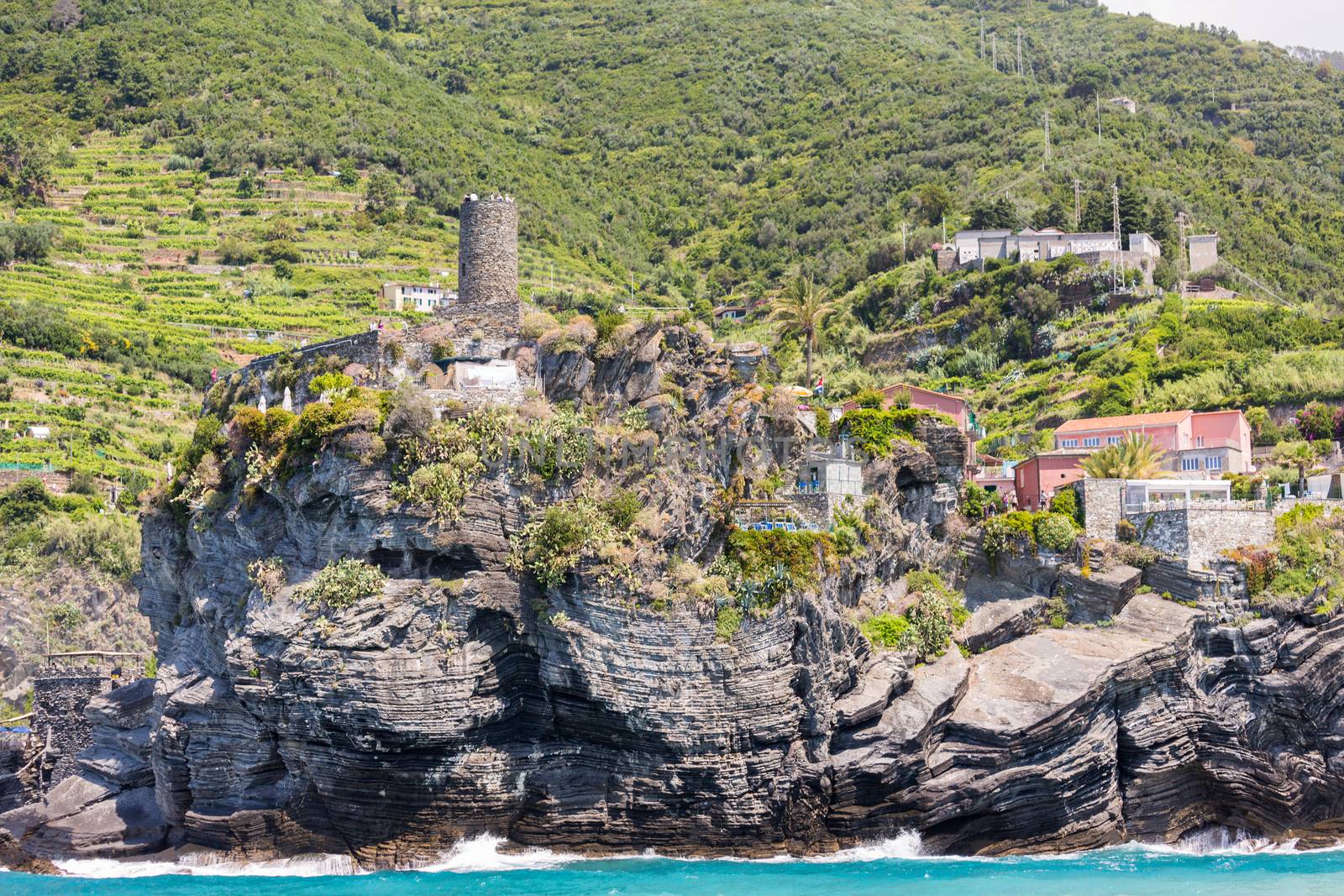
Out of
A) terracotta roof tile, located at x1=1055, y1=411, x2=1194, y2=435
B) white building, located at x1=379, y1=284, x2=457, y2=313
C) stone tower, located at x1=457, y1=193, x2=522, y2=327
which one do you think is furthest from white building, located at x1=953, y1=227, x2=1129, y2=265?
stone tower, located at x1=457, y1=193, x2=522, y2=327

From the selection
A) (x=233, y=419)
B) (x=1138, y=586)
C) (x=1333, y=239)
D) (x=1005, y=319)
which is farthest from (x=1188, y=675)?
(x=1333, y=239)

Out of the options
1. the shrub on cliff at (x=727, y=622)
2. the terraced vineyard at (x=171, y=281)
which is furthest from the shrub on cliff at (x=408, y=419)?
the terraced vineyard at (x=171, y=281)

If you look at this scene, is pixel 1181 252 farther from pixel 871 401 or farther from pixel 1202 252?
pixel 871 401

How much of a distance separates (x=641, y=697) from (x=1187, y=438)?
90.3 feet

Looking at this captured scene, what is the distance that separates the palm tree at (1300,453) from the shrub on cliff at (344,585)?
33962mm

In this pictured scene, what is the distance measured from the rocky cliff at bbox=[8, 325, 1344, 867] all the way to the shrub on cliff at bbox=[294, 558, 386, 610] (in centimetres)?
22

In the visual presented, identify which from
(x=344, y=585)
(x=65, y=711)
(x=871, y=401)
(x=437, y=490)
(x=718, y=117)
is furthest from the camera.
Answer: (x=718, y=117)

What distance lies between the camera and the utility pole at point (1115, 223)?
7844 cm

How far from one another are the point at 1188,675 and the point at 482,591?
20.6 meters

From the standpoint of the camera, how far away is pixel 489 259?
152 feet

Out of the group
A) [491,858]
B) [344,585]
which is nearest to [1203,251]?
[491,858]

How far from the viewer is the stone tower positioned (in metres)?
45.7

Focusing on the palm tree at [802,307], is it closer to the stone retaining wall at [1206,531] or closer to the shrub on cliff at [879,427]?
the shrub on cliff at [879,427]

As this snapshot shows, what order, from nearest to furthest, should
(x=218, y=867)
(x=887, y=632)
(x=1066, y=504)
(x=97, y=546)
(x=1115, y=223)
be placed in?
(x=218, y=867), (x=887, y=632), (x=1066, y=504), (x=97, y=546), (x=1115, y=223)
